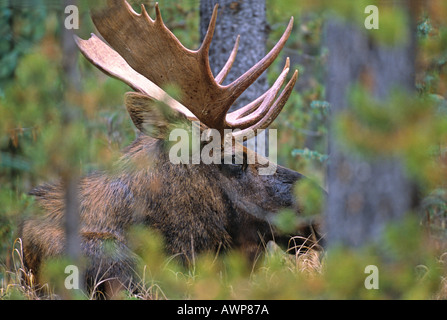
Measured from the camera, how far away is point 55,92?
467cm

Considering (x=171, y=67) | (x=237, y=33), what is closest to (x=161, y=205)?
(x=171, y=67)

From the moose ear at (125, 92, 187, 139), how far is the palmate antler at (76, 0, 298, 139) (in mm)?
63

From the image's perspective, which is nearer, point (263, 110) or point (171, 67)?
point (171, 67)

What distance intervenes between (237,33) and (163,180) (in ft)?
6.62

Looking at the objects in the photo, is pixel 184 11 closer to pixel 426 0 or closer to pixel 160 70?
pixel 160 70

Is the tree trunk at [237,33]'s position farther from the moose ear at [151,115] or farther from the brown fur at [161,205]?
the moose ear at [151,115]

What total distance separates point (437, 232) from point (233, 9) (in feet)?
8.80

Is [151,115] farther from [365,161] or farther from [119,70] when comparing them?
[365,161]

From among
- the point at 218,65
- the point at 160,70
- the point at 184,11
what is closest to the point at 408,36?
the point at 160,70

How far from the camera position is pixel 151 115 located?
4117 millimetres

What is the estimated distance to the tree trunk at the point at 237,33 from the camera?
565 centimetres

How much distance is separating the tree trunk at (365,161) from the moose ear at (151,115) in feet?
6.33

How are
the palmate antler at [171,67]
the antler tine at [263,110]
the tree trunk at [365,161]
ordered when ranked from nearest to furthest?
the tree trunk at [365,161], the palmate antler at [171,67], the antler tine at [263,110]

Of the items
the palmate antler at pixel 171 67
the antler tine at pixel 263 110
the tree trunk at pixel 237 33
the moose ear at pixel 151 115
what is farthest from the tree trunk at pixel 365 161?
the tree trunk at pixel 237 33
